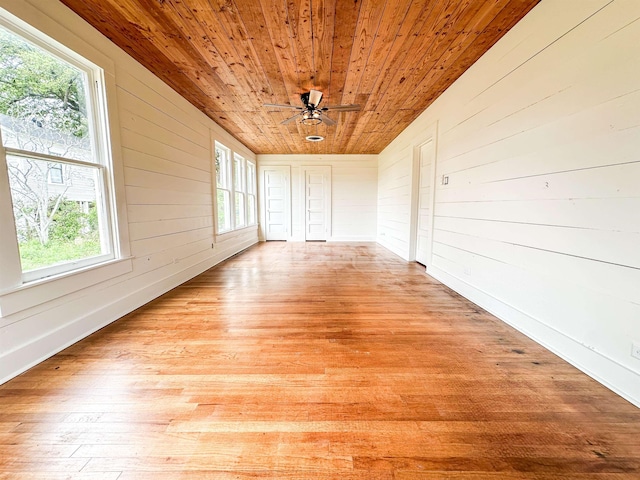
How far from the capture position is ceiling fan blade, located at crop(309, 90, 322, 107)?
3.02 m

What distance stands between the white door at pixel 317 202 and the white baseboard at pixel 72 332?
14.8 ft

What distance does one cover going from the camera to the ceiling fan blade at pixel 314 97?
3.02 meters

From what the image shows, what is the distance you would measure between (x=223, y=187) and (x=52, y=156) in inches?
127

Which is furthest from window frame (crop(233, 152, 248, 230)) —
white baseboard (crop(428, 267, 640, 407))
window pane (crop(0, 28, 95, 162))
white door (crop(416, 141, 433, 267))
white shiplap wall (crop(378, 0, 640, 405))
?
white baseboard (crop(428, 267, 640, 407))

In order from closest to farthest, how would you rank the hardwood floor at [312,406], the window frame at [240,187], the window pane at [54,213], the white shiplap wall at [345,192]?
the hardwood floor at [312,406]
the window pane at [54,213]
the window frame at [240,187]
the white shiplap wall at [345,192]

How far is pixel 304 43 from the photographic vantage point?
7.34 ft

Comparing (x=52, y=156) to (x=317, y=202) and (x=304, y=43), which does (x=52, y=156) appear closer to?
(x=304, y=43)

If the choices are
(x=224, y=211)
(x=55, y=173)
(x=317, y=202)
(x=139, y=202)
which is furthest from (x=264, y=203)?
(x=55, y=173)

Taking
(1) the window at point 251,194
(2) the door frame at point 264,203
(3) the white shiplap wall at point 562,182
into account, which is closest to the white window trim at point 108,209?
(3) the white shiplap wall at point 562,182

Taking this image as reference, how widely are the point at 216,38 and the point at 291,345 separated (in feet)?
8.94

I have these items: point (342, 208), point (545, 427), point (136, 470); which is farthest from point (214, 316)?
point (342, 208)

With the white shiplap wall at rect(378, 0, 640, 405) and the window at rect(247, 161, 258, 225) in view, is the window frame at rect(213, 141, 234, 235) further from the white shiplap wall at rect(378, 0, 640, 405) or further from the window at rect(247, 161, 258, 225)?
the white shiplap wall at rect(378, 0, 640, 405)

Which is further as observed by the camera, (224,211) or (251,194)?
(251,194)

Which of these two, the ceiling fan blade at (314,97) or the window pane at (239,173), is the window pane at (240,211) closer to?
the window pane at (239,173)
